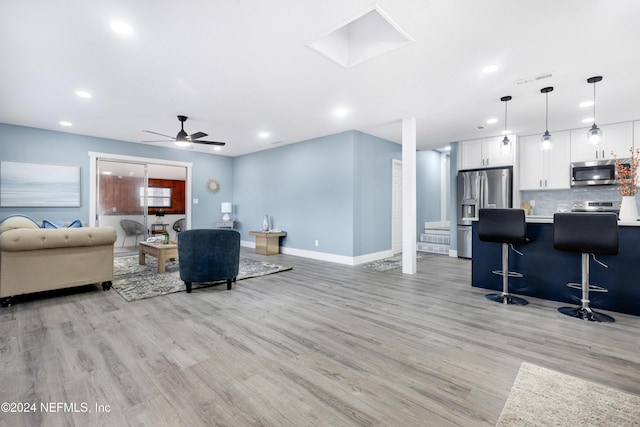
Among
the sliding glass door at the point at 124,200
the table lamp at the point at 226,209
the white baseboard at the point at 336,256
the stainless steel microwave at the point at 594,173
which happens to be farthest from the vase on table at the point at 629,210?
the sliding glass door at the point at 124,200

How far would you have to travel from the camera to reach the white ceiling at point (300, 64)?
7.45 feet

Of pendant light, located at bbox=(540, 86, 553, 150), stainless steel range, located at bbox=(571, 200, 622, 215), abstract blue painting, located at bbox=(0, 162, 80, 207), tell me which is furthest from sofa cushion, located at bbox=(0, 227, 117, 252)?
stainless steel range, located at bbox=(571, 200, 622, 215)

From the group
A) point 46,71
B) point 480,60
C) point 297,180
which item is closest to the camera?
point 480,60

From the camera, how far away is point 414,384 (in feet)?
6.07

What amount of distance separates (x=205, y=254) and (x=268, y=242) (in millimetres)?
3067

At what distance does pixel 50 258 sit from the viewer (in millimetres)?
3432

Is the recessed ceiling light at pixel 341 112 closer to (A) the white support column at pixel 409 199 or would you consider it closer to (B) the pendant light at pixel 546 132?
(A) the white support column at pixel 409 199

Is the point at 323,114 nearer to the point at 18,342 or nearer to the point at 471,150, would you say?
the point at 471,150

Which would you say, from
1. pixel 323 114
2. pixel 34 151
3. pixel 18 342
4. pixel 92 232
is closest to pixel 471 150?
pixel 323 114

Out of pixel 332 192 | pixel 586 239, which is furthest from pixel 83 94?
pixel 586 239

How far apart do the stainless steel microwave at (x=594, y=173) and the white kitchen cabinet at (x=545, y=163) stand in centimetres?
14

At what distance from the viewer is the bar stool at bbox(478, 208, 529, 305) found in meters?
3.38

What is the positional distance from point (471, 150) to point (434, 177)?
2209mm

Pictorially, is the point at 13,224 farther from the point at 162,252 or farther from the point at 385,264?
the point at 385,264
